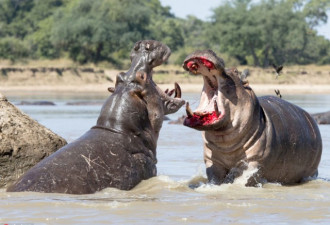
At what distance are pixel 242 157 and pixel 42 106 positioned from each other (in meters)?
20.9

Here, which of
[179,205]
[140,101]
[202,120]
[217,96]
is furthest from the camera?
[140,101]

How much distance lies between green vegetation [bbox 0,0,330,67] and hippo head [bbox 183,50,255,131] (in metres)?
43.2

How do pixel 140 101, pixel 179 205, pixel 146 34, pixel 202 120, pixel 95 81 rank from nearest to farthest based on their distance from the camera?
1. pixel 179 205
2. pixel 202 120
3. pixel 140 101
4. pixel 95 81
5. pixel 146 34

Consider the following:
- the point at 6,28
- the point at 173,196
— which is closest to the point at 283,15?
the point at 6,28

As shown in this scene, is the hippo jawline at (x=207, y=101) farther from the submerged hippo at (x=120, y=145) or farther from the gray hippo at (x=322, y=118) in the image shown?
the gray hippo at (x=322, y=118)

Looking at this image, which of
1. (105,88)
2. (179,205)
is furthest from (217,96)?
(105,88)

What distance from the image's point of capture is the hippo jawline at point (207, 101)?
6.82m

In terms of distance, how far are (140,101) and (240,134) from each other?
2.95ft

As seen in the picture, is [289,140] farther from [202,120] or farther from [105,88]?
[105,88]

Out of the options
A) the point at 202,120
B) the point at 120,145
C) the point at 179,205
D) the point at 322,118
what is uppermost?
the point at 202,120

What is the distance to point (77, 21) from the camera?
186ft

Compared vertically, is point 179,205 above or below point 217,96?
below

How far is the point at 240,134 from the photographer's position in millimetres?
7016

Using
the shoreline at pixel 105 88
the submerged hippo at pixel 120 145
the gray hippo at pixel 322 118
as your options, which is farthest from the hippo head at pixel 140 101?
the shoreline at pixel 105 88
